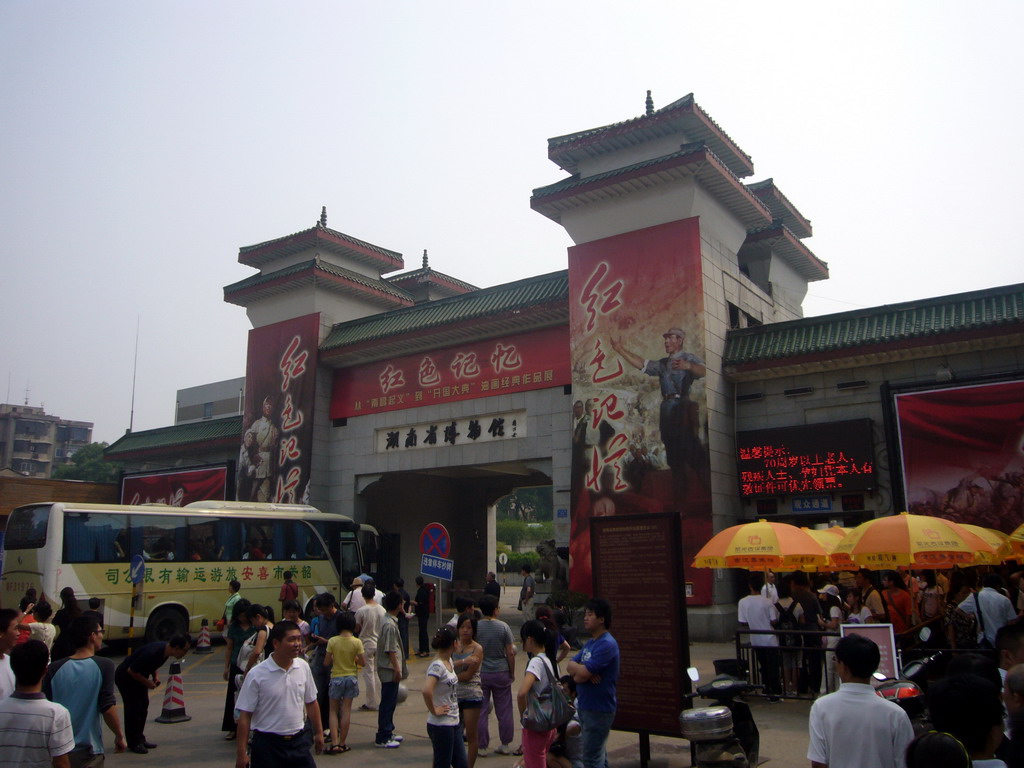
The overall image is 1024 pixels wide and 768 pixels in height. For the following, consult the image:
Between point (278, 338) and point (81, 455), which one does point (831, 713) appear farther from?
point (81, 455)

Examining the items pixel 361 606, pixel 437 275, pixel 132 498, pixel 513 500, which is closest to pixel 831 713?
pixel 361 606

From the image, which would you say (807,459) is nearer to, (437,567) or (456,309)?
(437,567)

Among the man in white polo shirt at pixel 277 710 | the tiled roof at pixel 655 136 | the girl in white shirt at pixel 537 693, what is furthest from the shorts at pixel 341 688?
the tiled roof at pixel 655 136

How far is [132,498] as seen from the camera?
2852 cm

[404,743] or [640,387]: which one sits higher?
[640,387]

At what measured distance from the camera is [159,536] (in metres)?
15.9

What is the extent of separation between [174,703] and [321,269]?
15942mm

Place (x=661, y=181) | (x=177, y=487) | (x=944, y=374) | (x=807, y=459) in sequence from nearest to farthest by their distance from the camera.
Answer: (x=944, y=374), (x=807, y=459), (x=661, y=181), (x=177, y=487)

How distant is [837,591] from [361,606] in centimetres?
853

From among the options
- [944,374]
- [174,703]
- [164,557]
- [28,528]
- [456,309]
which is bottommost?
[174,703]

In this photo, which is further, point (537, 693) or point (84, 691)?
point (537, 693)

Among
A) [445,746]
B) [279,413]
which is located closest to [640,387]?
[445,746]

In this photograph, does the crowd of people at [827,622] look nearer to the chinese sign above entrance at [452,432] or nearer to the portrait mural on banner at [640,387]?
the portrait mural on banner at [640,387]

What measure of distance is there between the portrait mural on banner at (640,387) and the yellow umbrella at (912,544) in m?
5.92
